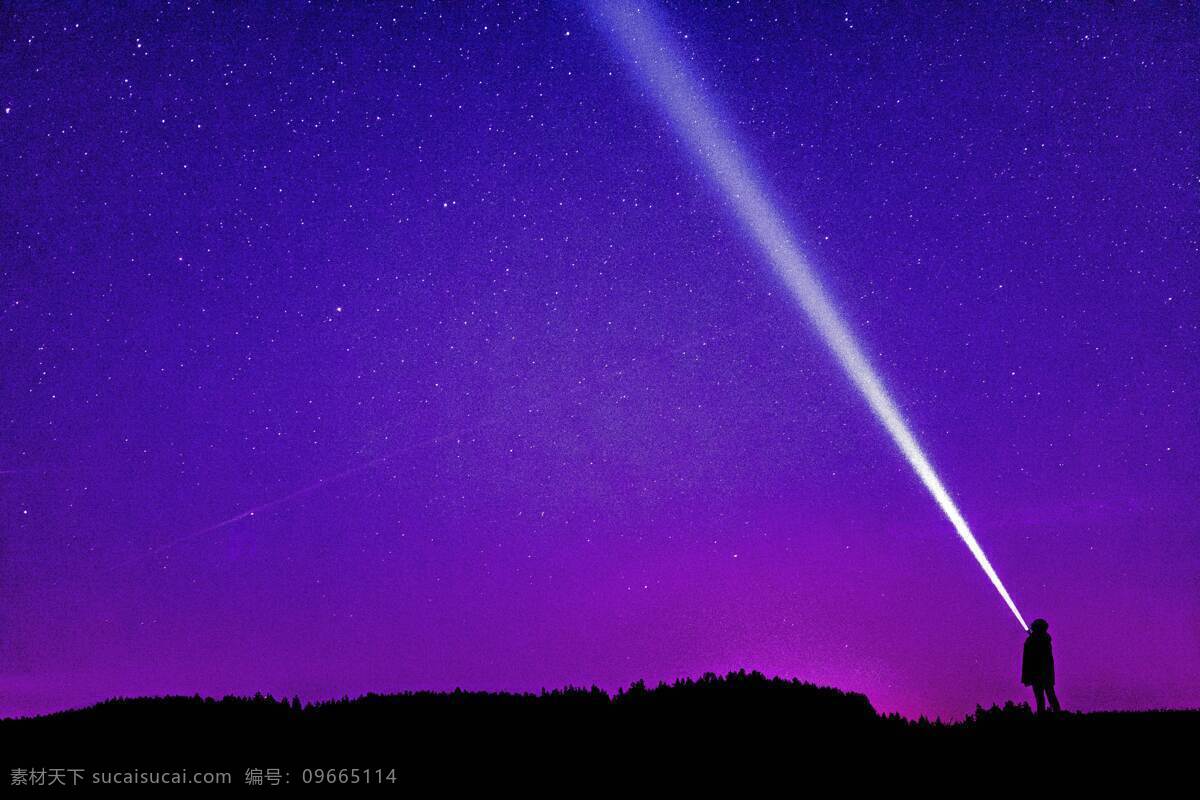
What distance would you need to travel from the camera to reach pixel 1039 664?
12.4 m

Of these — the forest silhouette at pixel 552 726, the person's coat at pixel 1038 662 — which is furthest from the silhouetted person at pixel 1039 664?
the forest silhouette at pixel 552 726

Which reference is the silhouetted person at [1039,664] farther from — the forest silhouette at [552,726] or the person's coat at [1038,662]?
the forest silhouette at [552,726]

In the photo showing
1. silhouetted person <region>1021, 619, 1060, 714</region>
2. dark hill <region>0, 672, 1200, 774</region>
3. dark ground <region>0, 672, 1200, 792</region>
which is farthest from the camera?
silhouetted person <region>1021, 619, 1060, 714</region>

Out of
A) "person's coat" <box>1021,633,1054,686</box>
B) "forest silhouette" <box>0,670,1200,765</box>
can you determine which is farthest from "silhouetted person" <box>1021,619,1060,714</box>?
"forest silhouette" <box>0,670,1200,765</box>

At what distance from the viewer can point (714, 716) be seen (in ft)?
37.1

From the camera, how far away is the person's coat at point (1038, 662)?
12336 mm

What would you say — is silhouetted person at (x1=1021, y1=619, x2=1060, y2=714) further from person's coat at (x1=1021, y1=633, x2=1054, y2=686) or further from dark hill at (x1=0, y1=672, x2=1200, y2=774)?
dark hill at (x1=0, y1=672, x2=1200, y2=774)

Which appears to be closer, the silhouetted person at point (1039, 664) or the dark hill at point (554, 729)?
the dark hill at point (554, 729)

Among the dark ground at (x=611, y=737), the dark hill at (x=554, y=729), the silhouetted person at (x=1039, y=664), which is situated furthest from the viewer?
the silhouetted person at (x=1039, y=664)

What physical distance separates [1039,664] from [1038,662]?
3cm

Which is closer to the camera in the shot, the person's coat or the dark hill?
the dark hill

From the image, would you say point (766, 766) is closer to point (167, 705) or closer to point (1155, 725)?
point (1155, 725)

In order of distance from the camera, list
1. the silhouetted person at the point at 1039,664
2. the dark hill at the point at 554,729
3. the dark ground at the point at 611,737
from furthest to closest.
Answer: the silhouetted person at the point at 1039,664
the dark hill at the point at 554,729
the dark ground at the point at 611,737

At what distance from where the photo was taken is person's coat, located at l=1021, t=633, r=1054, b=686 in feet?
40.5
